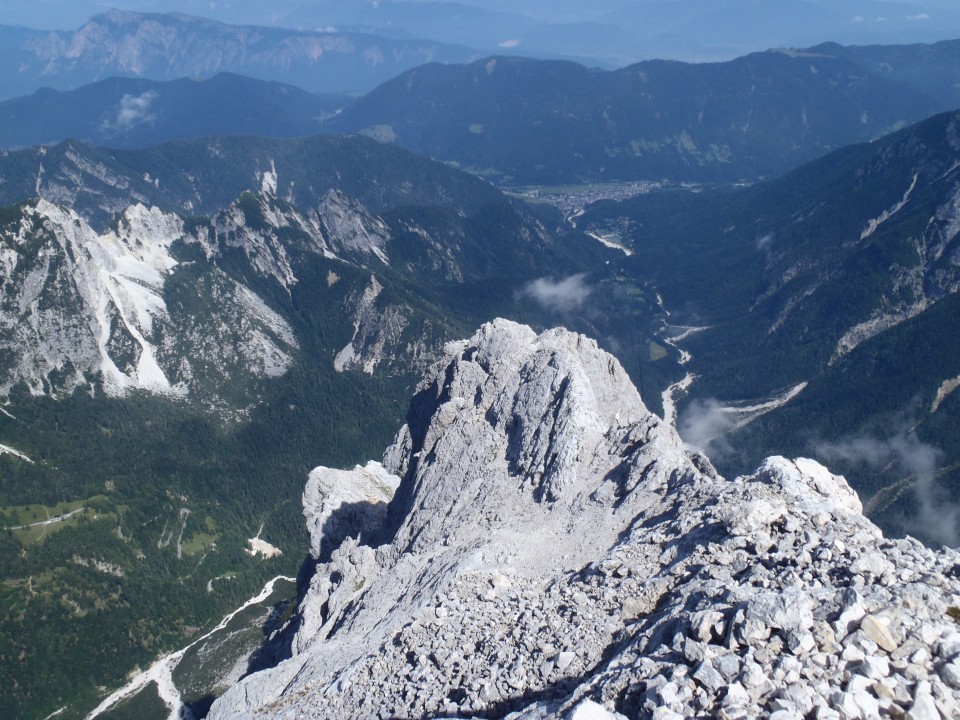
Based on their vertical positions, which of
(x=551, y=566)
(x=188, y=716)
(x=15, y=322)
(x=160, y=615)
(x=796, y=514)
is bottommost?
(x=160, y=615)

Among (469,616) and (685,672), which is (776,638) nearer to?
(685,672)

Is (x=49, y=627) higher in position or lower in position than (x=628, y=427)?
lower

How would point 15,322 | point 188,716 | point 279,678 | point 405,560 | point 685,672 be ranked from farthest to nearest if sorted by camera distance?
point 15,322 → point 188,716 → point 405,560 → point 279,678 → point 685,672

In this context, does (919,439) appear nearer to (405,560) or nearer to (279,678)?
(405,560)

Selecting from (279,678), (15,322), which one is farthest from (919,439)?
(15,322)

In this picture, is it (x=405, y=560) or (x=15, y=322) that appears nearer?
(x=405, y=560)

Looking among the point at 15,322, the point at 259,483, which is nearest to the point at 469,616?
the point at 259,483

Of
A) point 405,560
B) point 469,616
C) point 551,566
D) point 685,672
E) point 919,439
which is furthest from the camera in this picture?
point 919,439
